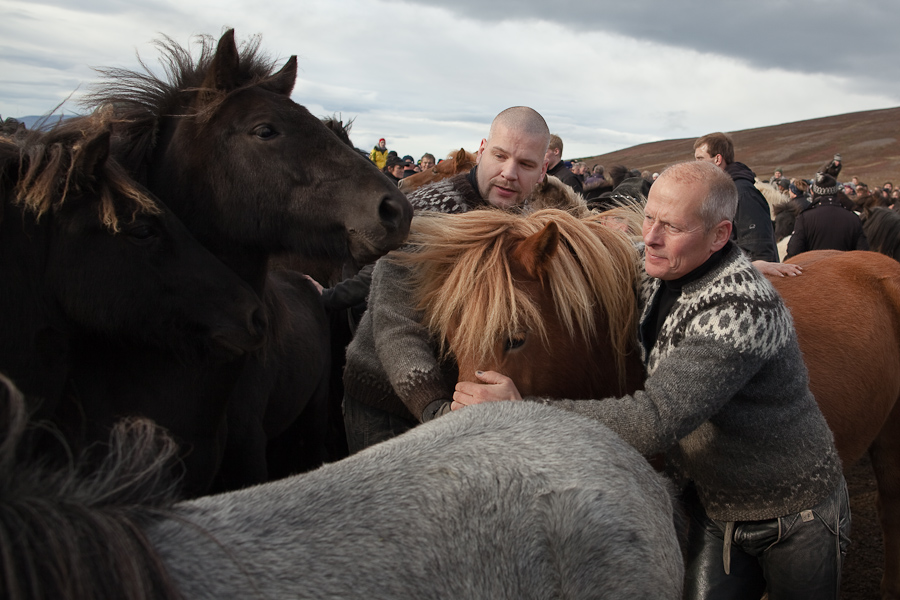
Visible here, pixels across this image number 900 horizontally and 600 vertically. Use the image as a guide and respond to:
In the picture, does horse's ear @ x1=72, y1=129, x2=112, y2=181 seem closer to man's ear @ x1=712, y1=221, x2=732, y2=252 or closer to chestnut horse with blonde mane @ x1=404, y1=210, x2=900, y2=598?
chestnut horse with blonde mane @ x1=404, y1=210, x2=900, y2=598

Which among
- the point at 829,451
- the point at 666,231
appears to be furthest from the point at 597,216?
the point at 829,451

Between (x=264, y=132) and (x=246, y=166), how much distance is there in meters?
0.15

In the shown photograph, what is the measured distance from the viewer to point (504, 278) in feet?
7.72

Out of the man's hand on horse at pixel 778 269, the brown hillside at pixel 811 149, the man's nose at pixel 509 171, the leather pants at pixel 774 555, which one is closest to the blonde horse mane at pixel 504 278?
the man's nose at pixel 509 171

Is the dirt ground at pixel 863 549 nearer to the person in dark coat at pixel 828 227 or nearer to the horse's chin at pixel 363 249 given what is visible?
the person in dark coat at pixel 828 227

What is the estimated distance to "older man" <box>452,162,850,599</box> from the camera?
2.04 metres

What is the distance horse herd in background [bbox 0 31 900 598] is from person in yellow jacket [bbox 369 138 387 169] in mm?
12167

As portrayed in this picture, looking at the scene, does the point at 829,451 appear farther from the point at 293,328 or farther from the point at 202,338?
the point at 293,328

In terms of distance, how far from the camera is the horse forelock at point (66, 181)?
6.86 ft

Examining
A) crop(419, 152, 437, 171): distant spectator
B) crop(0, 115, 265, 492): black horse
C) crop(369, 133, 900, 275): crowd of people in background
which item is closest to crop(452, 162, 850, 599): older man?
crop(0, 115, 265, 492): black horse

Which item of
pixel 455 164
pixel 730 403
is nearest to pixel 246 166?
pixel 730 403

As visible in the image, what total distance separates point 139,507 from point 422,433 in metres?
0.66

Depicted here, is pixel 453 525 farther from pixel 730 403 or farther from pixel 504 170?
pixel 504 170

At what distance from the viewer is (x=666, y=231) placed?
88.4 inches
